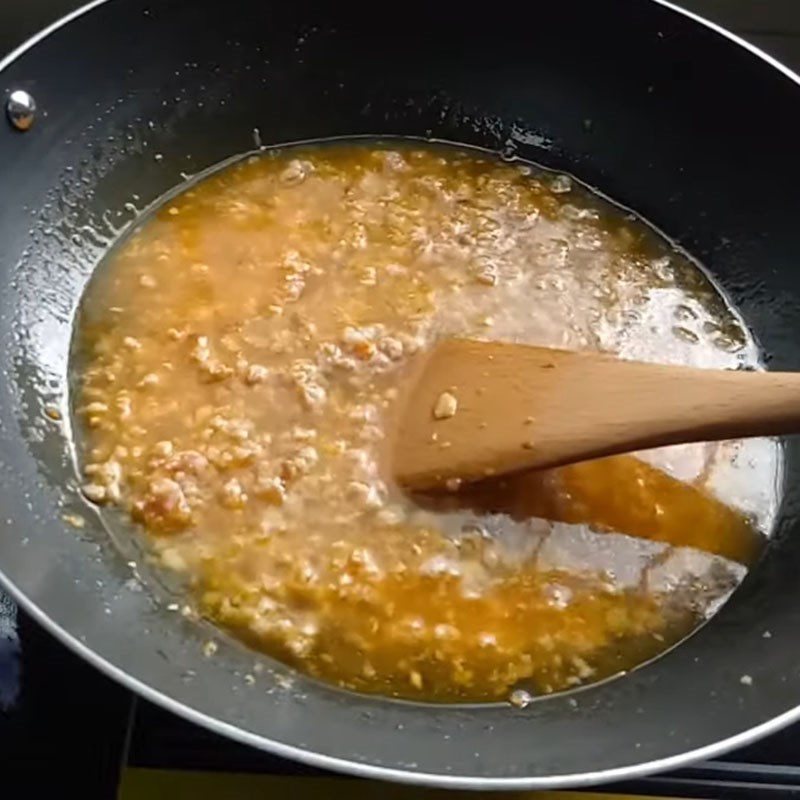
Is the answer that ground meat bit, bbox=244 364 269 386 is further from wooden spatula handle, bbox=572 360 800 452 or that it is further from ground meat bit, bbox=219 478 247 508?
wooden spatula handle, bbox=572 360 800 452

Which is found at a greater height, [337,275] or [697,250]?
[697,250]

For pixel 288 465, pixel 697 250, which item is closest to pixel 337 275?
pixel 288 465

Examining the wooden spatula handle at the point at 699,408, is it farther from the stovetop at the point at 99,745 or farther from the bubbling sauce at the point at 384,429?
the stovetop at the point at 99,745

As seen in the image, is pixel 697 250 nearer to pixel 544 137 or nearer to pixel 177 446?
pixel 544 137

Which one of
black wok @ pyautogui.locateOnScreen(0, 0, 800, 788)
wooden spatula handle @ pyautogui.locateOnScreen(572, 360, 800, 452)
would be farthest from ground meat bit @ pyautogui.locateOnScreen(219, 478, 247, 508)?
wooden spatula handle @ pyautogui.locateOnScreen(572, 360, 800, 452)

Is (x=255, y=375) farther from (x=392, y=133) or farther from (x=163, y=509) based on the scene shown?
(x=392, y=133)

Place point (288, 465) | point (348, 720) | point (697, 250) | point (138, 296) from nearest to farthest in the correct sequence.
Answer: point (348, 720) < point (288, 465) < point (138, 296) < point (697, 250)
